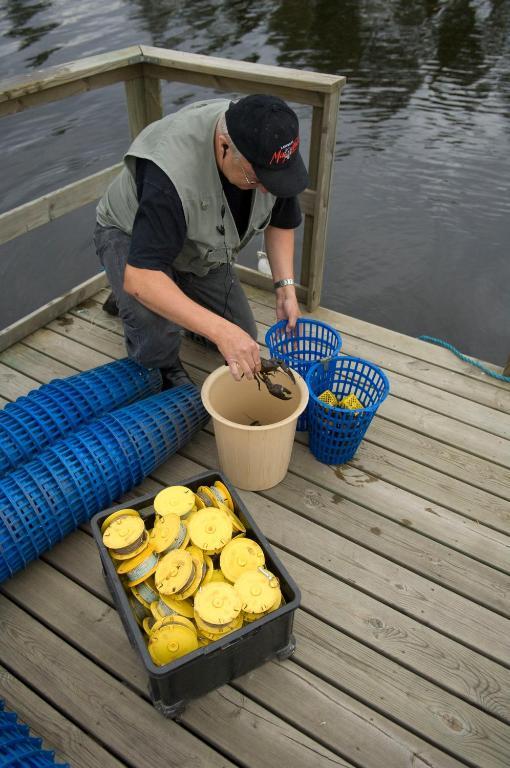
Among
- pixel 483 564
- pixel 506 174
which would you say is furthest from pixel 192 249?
pixel 506 174

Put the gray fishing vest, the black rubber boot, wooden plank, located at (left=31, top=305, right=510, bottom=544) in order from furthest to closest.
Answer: the black rubber boot
wooden plank, located at (left=31, top=305, right=510, bottom=544)
the gray fishing vest

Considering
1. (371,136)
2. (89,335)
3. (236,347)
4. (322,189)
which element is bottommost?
(371,136)

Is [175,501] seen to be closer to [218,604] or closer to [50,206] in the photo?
[218,604]

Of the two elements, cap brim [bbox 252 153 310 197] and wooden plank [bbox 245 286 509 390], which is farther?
wooden plank [bbox 245 286 509 390]

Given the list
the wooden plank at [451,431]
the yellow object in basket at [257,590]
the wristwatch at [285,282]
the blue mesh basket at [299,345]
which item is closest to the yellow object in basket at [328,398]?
the blue mesh basket at [299,345]

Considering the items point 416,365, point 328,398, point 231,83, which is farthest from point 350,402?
point 231,83

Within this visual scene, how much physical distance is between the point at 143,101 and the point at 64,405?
5.57 ft

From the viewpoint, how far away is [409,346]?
2.71m

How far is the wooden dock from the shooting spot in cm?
142

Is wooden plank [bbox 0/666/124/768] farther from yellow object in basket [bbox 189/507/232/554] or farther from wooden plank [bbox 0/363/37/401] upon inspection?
wooden plank [bbox 0/363/37/401]

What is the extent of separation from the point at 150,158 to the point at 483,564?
1.77 meters

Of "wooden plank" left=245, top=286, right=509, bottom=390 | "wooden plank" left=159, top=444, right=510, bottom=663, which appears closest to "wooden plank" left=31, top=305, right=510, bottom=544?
"wooden plank" left=159, top=444, right=510, bottom=663

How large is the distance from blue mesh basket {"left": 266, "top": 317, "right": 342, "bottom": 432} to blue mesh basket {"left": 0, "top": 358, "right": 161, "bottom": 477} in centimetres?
54

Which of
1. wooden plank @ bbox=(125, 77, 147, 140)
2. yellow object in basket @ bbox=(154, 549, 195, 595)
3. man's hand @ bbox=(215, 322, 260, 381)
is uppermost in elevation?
wooden plank @ bbox=(125, 77, 147, 140)
